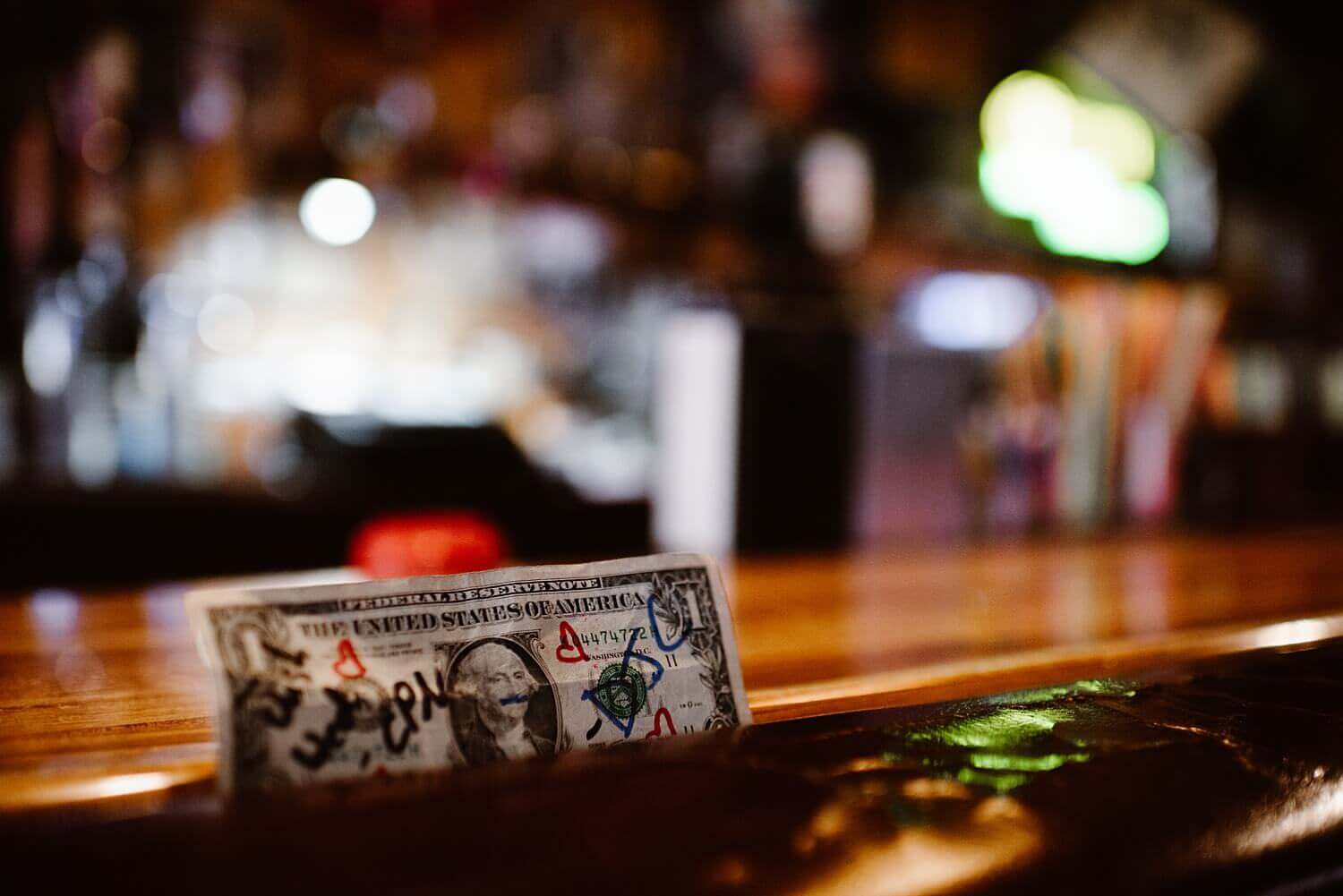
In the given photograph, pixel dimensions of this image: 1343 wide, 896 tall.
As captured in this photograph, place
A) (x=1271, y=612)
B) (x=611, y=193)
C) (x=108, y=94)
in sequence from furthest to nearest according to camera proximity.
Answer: (x=611, y=193) < (x=108, y=94) < (x=1271, y=612)

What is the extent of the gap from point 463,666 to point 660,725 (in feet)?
0.34

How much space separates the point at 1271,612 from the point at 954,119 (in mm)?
4014

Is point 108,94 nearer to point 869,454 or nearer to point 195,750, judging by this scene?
point 869,454

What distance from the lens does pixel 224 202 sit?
3.77 metres

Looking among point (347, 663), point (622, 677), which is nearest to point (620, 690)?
point (622, 677)

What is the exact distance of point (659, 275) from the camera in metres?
4.53

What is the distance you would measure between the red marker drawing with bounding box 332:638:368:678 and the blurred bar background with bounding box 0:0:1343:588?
1.77 meters

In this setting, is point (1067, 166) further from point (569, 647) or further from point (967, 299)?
point (569, 647)

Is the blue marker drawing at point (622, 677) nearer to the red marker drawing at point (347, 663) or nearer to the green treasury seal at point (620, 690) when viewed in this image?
the green treasury seal at point (620, 690)

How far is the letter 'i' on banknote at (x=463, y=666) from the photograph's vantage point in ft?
1.27

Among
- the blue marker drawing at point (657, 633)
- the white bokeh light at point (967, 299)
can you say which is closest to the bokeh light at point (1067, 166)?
the white bokeh light at point (967, 299)

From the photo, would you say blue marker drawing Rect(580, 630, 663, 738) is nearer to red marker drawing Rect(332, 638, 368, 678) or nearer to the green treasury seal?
the green treasury seal

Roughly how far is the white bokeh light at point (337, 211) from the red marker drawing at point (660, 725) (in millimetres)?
3794

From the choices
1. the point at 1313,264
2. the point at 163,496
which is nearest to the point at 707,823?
the point at 163,496
